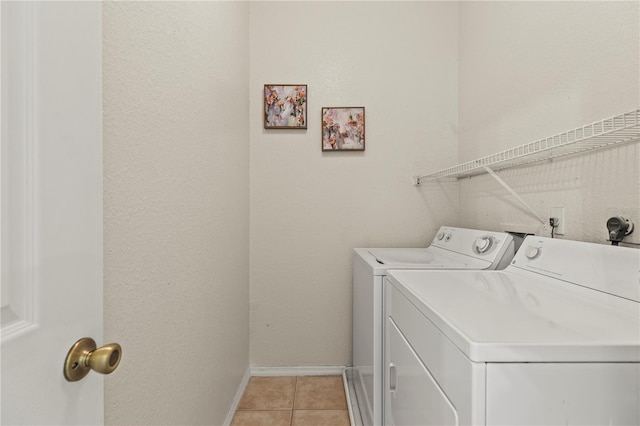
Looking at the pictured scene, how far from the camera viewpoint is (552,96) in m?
1.27

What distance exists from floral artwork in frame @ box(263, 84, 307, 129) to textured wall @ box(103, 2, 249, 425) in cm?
43

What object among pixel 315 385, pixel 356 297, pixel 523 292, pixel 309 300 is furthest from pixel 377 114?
pixel 315 385

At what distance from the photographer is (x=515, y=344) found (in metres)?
0.55

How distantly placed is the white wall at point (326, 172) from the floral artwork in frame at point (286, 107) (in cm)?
5

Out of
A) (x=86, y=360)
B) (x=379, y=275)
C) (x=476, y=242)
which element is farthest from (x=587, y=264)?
(x=86, y=360)

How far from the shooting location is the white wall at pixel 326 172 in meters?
2.08

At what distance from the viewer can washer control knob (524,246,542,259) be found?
3.73ft

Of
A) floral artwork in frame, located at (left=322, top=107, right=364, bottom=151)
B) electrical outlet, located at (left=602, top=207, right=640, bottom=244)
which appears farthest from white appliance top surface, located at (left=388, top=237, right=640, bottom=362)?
floral artwork in frame, located at (left=322, top=107, right=364, bottom=151)

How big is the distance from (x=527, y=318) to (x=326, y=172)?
1575mm

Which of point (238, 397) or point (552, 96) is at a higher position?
point (552, 96)

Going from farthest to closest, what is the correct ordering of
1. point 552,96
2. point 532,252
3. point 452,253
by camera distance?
point 452,253 < point 552,96 < point 532,252

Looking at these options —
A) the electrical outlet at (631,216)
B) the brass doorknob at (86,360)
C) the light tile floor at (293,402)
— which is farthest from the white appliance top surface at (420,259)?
the brass doorknob at (86,360)

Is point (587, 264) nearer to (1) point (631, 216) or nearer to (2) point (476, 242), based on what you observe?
(1) point (631, 216)

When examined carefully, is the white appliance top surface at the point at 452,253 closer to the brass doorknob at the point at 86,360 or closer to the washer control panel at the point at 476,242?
the washer control panel at the point at 476,242
